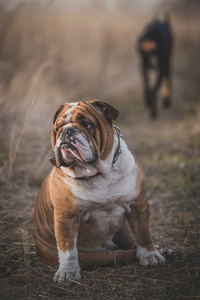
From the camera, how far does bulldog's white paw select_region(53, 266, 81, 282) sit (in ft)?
7.76

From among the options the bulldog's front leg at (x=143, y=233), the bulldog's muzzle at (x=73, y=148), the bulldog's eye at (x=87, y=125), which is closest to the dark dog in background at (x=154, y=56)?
the bulldog's front leg at (x=143, y=233)

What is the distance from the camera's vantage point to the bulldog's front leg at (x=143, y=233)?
8.25 ft

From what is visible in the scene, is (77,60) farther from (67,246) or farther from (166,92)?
(67,246)

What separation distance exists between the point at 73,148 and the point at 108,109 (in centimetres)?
41

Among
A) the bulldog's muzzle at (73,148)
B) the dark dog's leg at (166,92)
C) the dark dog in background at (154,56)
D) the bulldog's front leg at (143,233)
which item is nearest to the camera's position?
the bulldog's muzzle at (73,148)

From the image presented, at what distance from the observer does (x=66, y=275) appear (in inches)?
93.1

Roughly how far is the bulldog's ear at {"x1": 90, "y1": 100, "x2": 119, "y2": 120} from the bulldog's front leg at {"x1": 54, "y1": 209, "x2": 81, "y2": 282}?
2.35ft

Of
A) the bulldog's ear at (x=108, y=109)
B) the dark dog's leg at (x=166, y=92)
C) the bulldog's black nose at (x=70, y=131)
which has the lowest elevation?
the dark dog's leg at (x=166, y=92)

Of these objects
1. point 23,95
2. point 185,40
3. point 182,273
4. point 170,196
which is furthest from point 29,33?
point 185,40

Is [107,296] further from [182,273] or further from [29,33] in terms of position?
[29,33]

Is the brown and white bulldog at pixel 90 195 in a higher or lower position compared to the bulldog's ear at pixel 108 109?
lower

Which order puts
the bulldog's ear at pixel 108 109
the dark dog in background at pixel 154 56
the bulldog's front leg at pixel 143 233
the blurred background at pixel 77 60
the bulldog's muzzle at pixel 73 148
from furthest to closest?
→ the dark dog in background at pixel 154 56
the blurred background at pixel 77 60
the bulldog's front leg at pixel 143 233
the bulldog's ear at pixel 108 109
the bulldog's muzzle at pixel 73 148

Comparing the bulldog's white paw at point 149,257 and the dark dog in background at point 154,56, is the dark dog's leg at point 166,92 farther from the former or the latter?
the bulldog's white paw at point 149,257

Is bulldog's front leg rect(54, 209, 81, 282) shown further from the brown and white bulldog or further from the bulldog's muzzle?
the bulldog's muzzle
